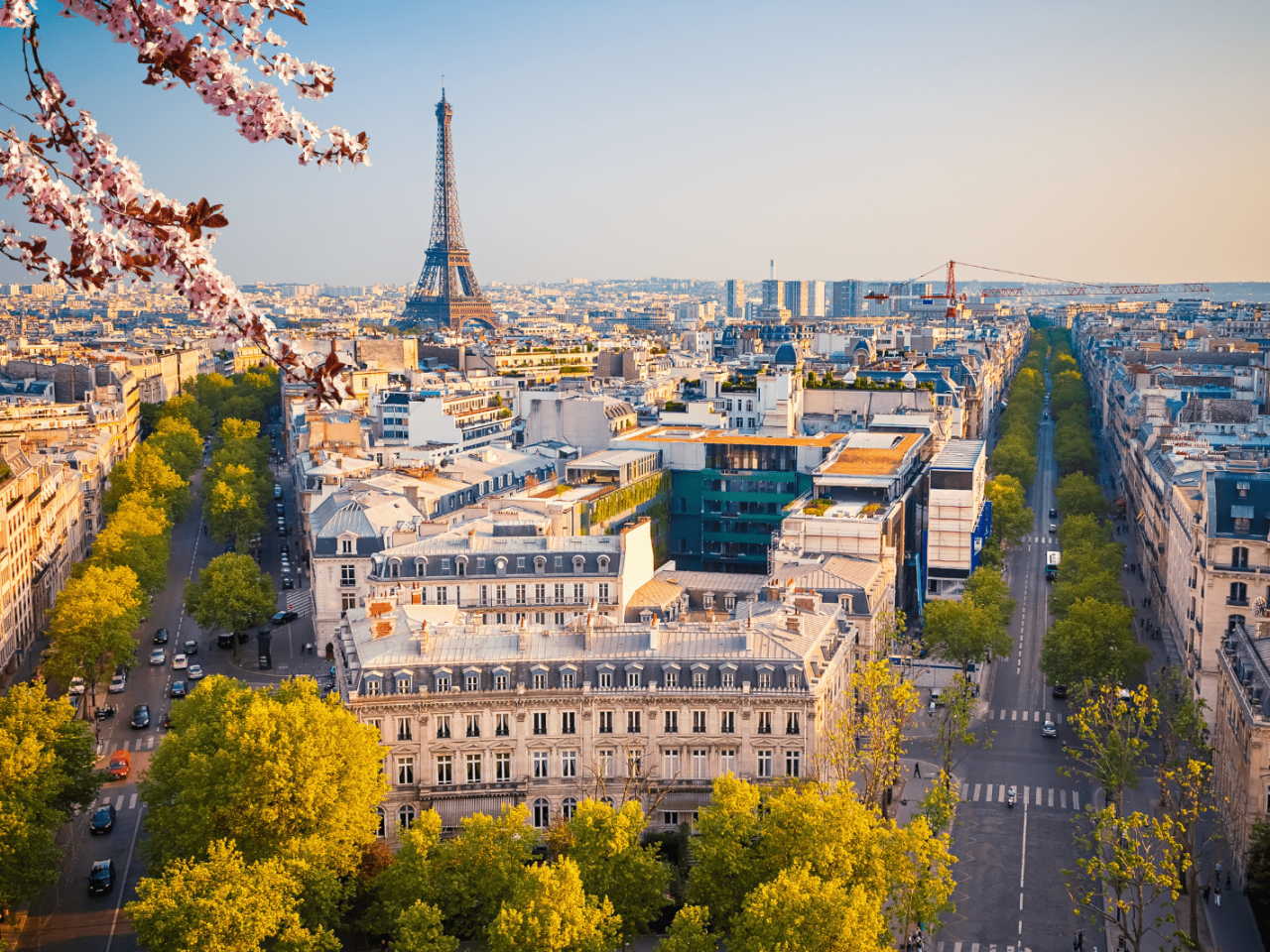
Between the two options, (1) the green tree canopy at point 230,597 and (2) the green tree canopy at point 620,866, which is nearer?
(2) the green tree canopy at point 620,866

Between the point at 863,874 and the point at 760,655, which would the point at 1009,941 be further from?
the point at 760,655

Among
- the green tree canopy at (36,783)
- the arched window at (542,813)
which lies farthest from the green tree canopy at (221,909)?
the arched window at (542,813)

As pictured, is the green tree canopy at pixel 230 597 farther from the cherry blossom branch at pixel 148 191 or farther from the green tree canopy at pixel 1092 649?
the cherry blossom branch at pixel 148 191

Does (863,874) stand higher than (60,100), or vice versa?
(60,100)

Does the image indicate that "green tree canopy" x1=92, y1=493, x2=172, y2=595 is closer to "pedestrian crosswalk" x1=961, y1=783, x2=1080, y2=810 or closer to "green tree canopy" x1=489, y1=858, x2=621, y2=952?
"green tree canopy" x1=489, y1=858, x2=621, y2=952

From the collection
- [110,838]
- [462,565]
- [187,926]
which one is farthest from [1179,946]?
[110,838]

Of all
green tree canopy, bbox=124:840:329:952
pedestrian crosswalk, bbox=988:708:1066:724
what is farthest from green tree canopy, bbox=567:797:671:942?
pedestrian crosswalk, bbox=988:708:1066:724
